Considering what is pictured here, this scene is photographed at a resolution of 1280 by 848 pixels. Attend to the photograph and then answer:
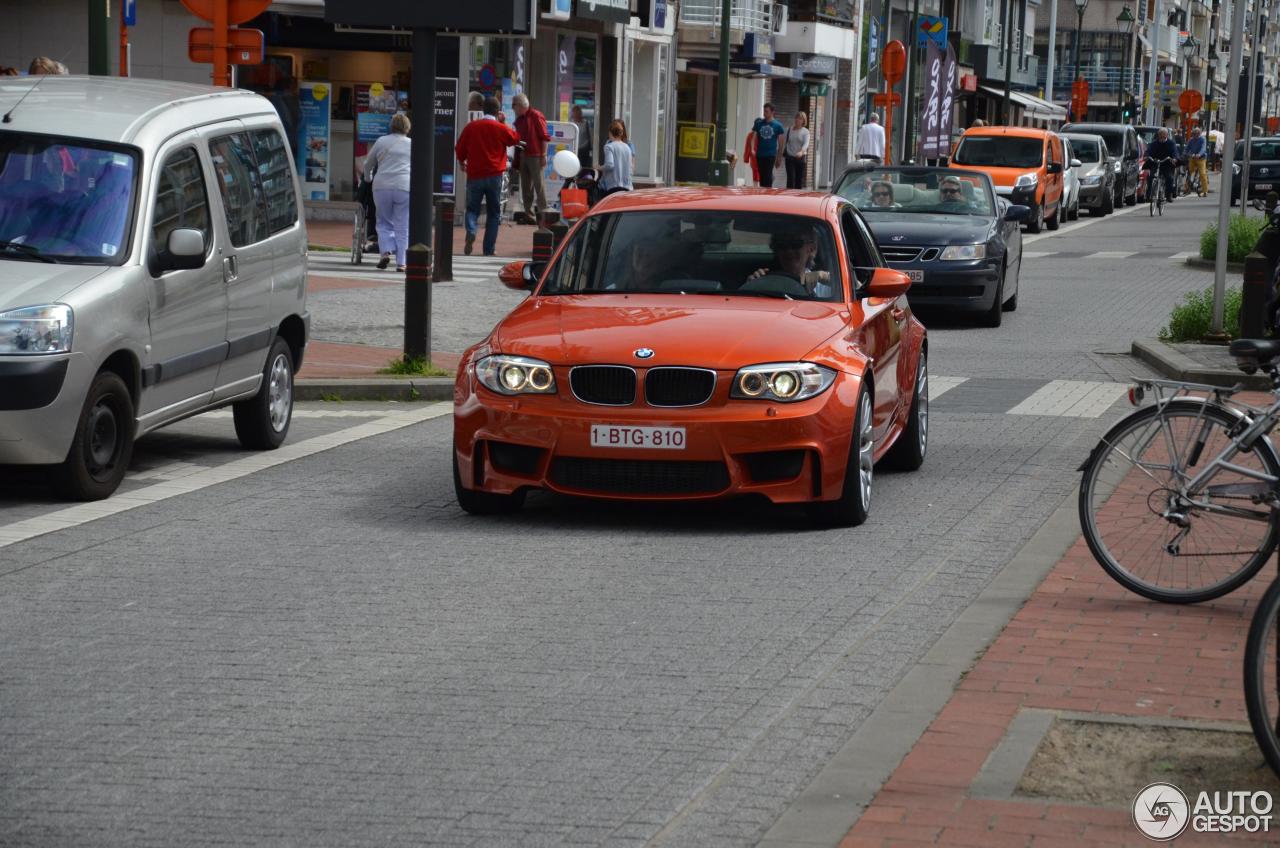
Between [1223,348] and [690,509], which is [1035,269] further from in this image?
[690,509]

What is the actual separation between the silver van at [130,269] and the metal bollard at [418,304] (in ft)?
7.87

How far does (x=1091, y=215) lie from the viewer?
50469 mm

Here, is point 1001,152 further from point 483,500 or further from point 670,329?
point 483,500

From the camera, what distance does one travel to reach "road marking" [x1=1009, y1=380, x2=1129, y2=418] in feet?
46.1

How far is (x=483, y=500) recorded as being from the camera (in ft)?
31.3

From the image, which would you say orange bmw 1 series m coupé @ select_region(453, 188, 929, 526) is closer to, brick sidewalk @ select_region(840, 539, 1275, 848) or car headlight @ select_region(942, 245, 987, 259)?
brick sidewalk @ select_region(840, 539, 1275, 848)

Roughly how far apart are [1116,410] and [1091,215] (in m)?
37.5

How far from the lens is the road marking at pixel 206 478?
9211 mm

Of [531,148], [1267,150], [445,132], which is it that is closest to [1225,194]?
[531,148]

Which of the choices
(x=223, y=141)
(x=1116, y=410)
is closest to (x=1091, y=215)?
(x=1116, y=410)

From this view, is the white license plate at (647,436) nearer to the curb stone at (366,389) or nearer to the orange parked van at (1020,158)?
the curb stone at (366,389)

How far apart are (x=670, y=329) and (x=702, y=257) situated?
40.3 inches

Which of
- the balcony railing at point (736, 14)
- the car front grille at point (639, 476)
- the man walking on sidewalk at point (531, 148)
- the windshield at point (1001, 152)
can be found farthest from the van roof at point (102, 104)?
the balcony railing at point (736, 14)

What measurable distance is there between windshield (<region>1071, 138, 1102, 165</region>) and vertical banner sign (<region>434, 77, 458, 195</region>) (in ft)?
73.0
